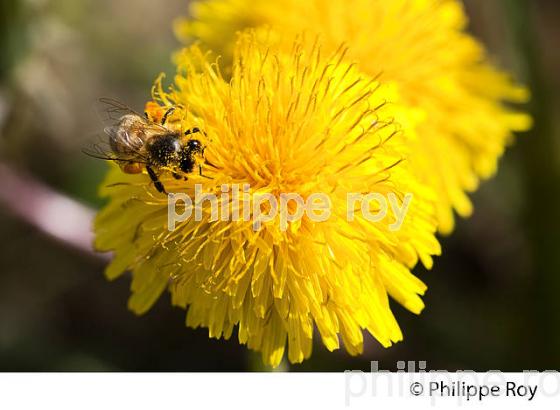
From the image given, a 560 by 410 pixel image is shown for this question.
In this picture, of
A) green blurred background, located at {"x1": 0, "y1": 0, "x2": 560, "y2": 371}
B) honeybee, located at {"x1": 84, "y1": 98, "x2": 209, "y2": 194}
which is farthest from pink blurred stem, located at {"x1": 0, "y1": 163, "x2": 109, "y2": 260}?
honeybee, located at {"x1": 84, "y1": 98, "x2": 209, "y2": 194}

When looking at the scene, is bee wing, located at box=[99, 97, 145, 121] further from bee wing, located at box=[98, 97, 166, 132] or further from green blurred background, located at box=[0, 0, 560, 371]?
green blurred background, located at box=[0, 0, 560, 371]

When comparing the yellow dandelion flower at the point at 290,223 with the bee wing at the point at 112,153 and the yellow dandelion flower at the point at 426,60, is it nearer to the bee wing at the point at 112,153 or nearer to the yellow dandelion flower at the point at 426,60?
the bee wing at the point at 112,153

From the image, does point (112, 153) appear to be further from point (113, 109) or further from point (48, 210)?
point (48, 210)

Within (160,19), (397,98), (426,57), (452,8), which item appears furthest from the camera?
(160,19)
